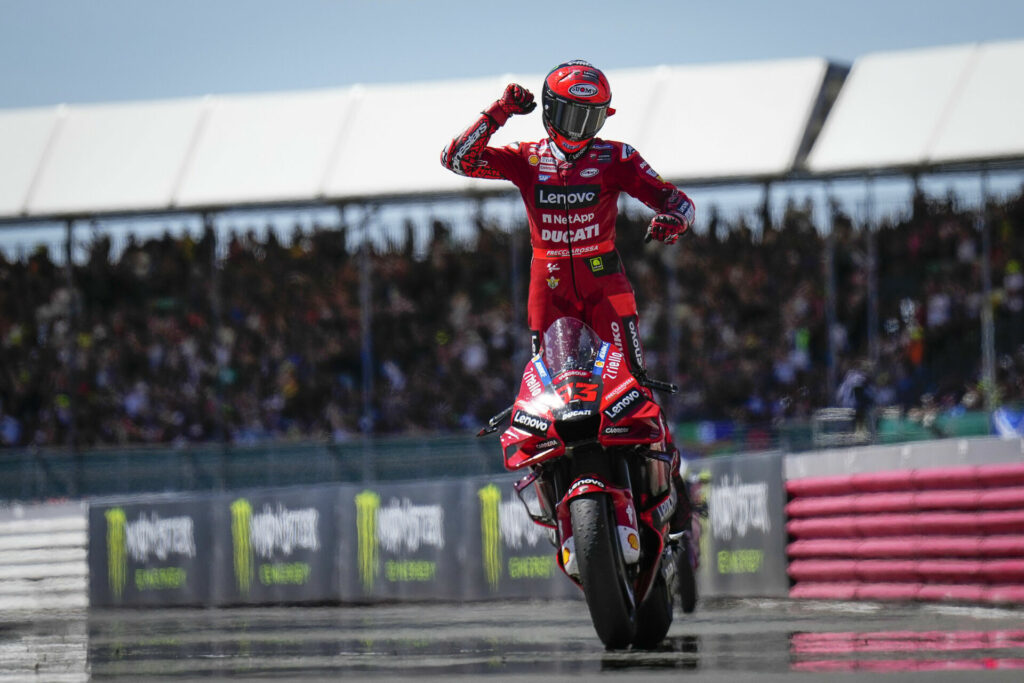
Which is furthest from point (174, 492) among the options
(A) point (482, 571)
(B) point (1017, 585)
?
(B) point (1017, 585)

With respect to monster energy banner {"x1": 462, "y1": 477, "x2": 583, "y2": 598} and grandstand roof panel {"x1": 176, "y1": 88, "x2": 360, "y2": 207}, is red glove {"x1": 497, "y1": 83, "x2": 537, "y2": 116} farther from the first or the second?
grandstand roof panel {"x1": 176, "y1": 88, "x2": 360, "y2": 207}

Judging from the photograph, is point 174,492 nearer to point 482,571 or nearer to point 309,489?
point 309,489

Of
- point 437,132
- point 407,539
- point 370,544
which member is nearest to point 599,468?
point 407,539

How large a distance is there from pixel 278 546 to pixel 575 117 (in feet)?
30.8

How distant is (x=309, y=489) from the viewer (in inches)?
636

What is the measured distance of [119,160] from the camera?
72.2 feet

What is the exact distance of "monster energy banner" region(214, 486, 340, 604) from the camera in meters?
16.0

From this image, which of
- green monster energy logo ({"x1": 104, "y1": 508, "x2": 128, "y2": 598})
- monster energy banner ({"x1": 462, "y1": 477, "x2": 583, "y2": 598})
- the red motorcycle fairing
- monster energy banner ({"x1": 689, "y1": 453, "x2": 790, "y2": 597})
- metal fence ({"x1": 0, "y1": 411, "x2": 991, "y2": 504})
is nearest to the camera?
the red motorcycle fairing

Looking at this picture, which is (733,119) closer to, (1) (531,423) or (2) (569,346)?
(2) (569,346)

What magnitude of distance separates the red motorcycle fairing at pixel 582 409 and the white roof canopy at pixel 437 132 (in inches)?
451

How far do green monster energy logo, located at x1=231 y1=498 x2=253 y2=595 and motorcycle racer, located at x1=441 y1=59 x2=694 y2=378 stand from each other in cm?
906

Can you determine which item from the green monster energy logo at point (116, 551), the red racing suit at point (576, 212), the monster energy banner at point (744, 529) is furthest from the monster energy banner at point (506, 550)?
the red racing suit at point (576, 212)

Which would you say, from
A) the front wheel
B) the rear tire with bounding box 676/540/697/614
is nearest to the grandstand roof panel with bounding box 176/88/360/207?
the rear tire with bounding box 676/540/697/614

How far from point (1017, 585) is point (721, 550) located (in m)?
3.38
